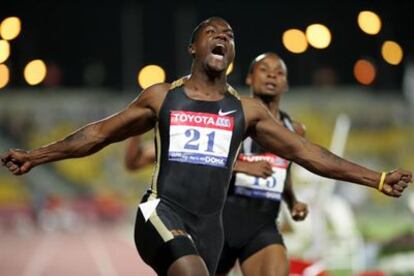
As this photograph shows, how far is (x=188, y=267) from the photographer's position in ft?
17.7

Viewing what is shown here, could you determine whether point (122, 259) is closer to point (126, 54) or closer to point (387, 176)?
point (387, 176)

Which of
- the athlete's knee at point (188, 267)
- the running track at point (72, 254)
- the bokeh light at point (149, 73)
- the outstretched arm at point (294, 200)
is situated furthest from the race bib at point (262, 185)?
the bokeh light at point (149, 73)

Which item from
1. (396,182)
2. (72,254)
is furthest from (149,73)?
(396,182)

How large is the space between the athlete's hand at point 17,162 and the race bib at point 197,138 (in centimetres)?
86

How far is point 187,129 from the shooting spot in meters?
5.85

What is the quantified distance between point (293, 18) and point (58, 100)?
11.7m

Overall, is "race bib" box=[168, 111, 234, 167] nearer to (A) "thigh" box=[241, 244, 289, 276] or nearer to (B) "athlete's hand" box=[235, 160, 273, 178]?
(B) "athlete's hand" box=[235, 160, 273, 178]

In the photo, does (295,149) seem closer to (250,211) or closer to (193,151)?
(193,151)

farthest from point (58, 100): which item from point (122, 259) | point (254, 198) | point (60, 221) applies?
point (254, 198)

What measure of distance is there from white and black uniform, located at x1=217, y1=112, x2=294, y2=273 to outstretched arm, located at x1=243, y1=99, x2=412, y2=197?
3.86 feet

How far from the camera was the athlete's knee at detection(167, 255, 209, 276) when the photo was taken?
5375mm

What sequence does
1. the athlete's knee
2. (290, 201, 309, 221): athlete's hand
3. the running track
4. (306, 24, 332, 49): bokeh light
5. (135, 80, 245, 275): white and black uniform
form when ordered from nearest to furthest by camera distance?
the athlete's knee → (135, 80, 245, 275): white and black uniform → (290, 201, 309, 221): athlete's hand → (306, 24, 332, 49): bokeh light → the running track

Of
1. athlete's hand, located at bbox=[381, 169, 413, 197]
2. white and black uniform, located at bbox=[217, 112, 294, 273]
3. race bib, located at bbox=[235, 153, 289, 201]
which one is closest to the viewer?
athlete's hand, located at bbox=[381, 169, 413, 197]

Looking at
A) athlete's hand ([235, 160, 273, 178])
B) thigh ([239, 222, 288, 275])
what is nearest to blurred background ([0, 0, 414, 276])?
thigh ([239, 222, 288, 275])
